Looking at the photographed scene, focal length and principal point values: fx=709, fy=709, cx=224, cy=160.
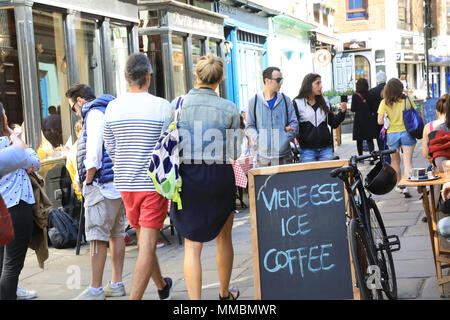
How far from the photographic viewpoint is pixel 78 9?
484 inches

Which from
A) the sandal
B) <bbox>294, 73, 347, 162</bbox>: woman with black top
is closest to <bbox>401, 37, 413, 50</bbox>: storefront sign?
<bbox>294, 73, 347, 162</bbox>: woman with black top

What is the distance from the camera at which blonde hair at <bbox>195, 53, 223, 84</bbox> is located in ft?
17.0

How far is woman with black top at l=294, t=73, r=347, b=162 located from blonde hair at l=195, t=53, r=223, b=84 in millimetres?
2765

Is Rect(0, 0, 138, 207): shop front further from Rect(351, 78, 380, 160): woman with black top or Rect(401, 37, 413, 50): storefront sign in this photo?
Rect(401, 37, 413, 50): storefront sign

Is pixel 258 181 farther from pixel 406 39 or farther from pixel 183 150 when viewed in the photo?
pixel 406 39

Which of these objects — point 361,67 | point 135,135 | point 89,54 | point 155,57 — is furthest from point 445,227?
point 361,67

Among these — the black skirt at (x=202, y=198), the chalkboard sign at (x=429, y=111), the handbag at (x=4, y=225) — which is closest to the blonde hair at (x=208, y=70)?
the black skirt at (x=202, y=198)

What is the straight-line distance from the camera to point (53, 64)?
11609 millimetres

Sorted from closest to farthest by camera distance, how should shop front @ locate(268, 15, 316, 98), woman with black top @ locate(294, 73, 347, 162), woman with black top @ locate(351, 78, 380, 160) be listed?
1. woman with black top @ locate(294, 73, 347, 162)
2. woman with black top @ locate(351, 78, 380, 160)
3. shop front @ locate(268, 15, 316, 98)

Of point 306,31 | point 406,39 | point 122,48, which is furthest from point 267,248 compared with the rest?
point 406,39

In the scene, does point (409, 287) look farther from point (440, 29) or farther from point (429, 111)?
point (440, 29)
